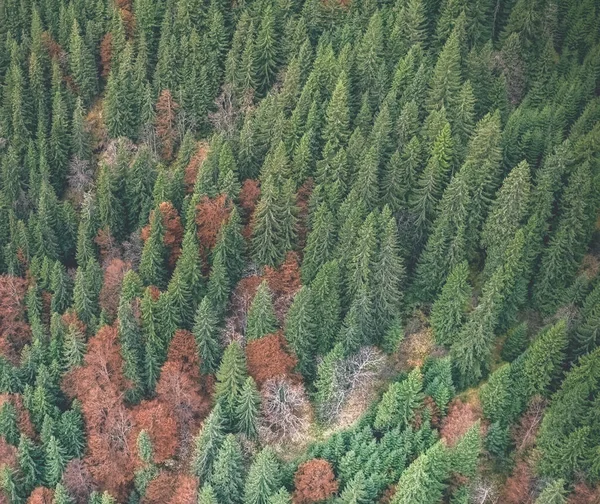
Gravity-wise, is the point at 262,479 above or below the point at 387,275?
below

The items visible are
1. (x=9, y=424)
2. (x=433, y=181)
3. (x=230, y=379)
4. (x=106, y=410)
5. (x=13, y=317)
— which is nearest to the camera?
(x=230, y=379)

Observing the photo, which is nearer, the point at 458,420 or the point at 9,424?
the point at 458,420

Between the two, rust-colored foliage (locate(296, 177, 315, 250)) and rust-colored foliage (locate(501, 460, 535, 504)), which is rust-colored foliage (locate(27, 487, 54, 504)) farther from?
rust-colored foliage (locate(501, 460, 535, 504))

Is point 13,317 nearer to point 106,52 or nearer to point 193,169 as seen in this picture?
point 193,169

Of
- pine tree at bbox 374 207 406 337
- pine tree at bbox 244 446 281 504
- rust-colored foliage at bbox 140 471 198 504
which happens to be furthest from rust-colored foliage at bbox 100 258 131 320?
pine tree at bbox 374 207 406 337

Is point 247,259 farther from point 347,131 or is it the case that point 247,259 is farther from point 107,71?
point 107,71

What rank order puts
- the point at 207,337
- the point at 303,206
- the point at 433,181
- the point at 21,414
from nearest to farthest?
the point at 21,414, the point at 207,337, the point at 433,181, the point at 303,206

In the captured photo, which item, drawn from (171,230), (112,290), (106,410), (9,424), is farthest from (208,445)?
(171,230)

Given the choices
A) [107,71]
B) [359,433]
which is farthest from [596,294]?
[107,71]
